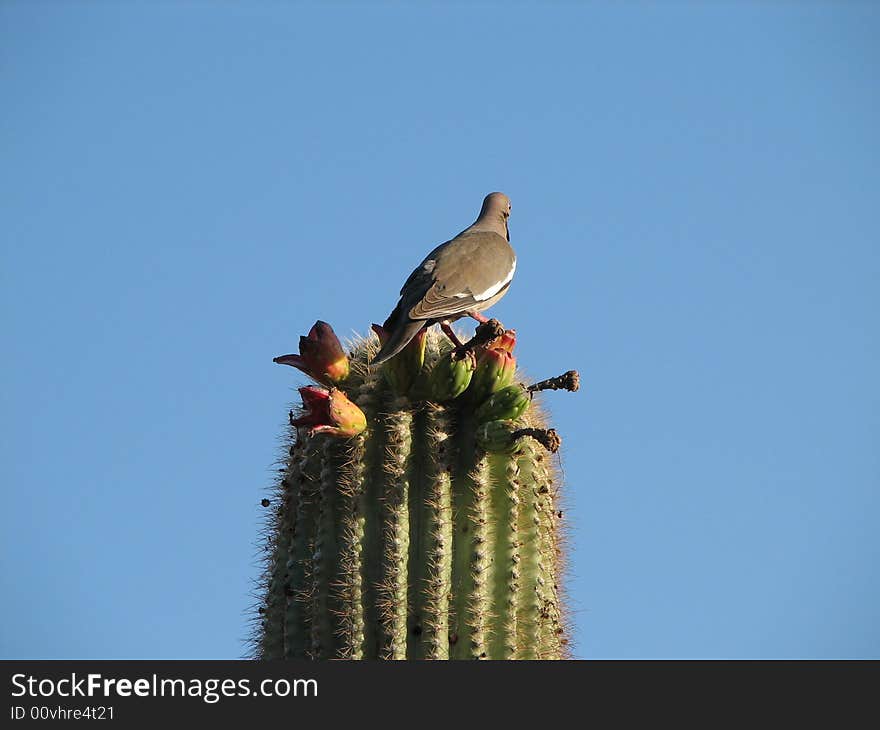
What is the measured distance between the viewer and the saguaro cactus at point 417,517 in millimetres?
6230

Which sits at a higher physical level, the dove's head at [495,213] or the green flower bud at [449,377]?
the dove's head at [495,213]

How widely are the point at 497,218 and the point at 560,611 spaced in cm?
365

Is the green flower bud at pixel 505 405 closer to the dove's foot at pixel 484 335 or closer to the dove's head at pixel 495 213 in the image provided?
the dove's foot at pixel 484 335

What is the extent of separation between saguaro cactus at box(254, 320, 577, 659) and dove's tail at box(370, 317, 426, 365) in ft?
0.21

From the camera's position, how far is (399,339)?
6652 millimetres

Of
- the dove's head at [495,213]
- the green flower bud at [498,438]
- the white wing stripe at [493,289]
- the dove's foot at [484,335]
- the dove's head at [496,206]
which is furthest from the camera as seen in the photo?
the dove's head at [496,206]

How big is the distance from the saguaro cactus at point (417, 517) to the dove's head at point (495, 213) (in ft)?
8.58

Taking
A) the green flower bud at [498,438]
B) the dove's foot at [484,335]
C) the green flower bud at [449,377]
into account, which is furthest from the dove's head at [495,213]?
the green flower bud at [498,438]

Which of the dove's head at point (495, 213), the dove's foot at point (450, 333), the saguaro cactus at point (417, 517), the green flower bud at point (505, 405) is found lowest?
the saguaro cactus at point (417, 517)

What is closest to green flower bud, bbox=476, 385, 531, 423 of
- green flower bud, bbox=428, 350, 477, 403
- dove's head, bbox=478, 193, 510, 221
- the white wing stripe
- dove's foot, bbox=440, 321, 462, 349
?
green flower bud, bbox=428, 350, 477, 403

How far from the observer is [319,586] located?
6.33m

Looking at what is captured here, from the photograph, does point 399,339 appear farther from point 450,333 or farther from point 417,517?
point 417,517
